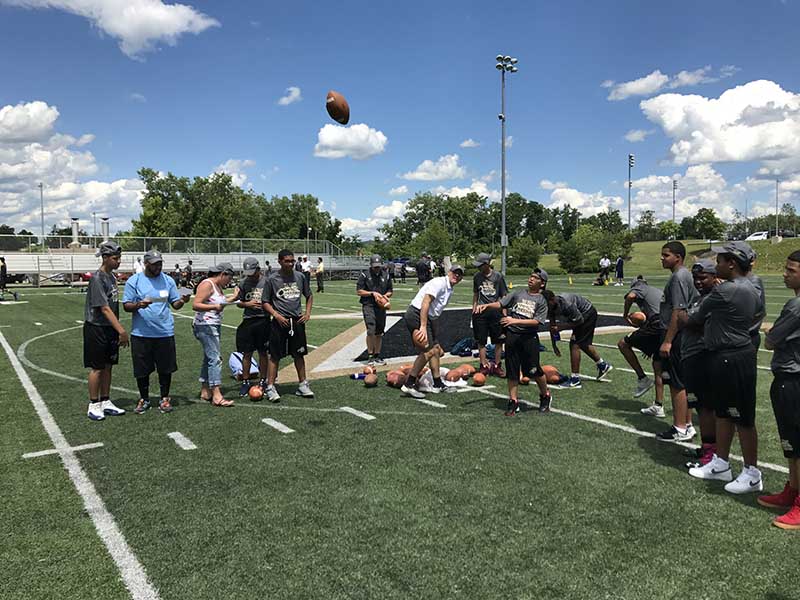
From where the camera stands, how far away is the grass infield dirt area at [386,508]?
3.43 meters

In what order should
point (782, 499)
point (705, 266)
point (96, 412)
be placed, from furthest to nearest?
point (96, 412)
point (705, 266)
point (782, 499)

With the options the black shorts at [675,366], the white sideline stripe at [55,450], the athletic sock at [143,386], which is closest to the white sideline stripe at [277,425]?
the athletic sock at [143,386]

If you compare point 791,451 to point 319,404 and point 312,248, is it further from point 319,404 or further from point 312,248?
point 312,248

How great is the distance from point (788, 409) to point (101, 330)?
6771 millimetres

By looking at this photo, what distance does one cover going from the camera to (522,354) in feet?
22.4

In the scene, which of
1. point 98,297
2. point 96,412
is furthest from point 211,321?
point 96,412

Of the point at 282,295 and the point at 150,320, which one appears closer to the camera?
the point at 150,320

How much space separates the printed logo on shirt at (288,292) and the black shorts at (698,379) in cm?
476

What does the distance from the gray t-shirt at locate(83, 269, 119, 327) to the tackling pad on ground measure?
4811 mm

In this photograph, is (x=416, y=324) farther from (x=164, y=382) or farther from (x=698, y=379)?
(x=698, y=379)

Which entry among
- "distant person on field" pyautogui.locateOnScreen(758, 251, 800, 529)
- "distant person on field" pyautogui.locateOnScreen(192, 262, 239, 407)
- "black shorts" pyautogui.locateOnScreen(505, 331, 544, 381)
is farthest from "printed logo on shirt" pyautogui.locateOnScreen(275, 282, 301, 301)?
"distant person on field" pyautogui.locateOnScreen(758, 251, 800, 529)

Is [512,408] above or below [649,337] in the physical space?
below

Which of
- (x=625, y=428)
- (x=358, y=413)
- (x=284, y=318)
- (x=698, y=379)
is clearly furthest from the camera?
(x=284, y=318)

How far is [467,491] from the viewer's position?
15.5ft
